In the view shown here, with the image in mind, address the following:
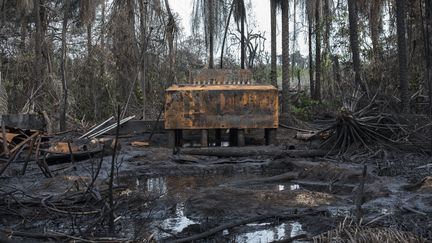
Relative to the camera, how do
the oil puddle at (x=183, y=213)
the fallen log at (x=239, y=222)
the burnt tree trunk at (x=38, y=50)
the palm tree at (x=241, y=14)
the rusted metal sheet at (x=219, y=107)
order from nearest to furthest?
the fallen log at (x=239, y=222) → the oil puddle at (x=183, y=213) → the rusted metal sheet at (x=219, y=107) → the burnt tree trunk at (x=38, y=50) → the palm tree at (x=241, y=14)

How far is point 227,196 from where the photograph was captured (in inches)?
273

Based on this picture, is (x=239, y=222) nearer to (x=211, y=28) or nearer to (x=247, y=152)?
(x=247, y=152)

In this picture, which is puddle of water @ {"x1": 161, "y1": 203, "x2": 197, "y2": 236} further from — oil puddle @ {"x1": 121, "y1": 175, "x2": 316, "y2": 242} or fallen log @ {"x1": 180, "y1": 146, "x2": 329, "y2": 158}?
fallen log @ {"x1": 180, "y1": 146, "x2": 329, "y2": 158}

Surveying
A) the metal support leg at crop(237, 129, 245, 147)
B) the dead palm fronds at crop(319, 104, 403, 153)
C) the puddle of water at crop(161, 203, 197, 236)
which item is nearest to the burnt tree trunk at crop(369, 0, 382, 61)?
the dead palm fronds at crop(319, 104, 403, 153)

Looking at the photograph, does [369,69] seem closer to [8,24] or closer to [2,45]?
[2,45]

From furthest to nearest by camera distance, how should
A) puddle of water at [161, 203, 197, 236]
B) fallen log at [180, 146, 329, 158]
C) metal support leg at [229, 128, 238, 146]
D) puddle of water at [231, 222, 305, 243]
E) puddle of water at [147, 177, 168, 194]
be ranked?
metal support leg at [229, 128, 238, 146] → fallen log at [180, 146, 329, 158] → puddle of water at [147, 177, 168, 194] → puddle of water at [161, 203, 197, 236] → puddle of water at [231, 222, 305, 243]

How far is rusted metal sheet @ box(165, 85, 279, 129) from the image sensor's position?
1196 cm

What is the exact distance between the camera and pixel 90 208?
5961 millimetres

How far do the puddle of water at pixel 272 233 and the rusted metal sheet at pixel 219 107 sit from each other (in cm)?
641

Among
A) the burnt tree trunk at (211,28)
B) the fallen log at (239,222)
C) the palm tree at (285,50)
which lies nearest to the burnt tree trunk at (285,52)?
the palm tree at (285,50)

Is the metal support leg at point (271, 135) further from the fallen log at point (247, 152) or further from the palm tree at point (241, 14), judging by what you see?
the palm tree at point (241, 14)

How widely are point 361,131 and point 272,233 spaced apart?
614 cm

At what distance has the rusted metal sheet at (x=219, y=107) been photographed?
39.2 ft

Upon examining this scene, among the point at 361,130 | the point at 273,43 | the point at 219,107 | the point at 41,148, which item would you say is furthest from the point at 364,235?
the point at 273,43
